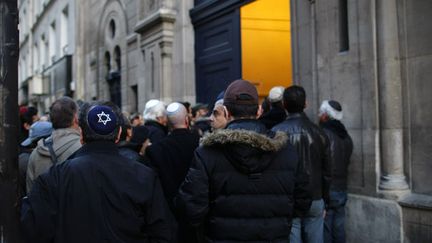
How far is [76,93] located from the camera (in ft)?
63.2

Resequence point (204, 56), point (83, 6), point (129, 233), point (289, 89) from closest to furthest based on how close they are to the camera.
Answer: point (129, 233)
point (289, 89)
point (204, 56)
point (83, 6)

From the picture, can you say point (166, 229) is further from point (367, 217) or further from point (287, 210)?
Answer: point (367, 217)

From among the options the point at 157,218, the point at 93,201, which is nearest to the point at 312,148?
the point at 157,218

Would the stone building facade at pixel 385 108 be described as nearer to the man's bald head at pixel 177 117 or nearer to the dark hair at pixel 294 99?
the dark hair at pixel 294 99

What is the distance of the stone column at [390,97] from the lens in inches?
228

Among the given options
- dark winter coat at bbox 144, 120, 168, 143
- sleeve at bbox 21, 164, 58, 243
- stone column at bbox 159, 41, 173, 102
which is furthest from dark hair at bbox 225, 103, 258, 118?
stone column at bbox 159, 41, 173, 102

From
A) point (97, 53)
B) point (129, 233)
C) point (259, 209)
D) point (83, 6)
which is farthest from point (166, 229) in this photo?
point (83, 6)

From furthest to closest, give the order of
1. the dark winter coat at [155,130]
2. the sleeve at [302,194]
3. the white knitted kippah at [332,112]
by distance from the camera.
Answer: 1. the white knitted kippah at [332,112]
2. the dark winter coat at [155,130]
3. the sleeve at [302,194]

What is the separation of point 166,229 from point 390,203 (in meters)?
3.85

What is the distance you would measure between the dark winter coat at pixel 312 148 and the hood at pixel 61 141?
1.87m

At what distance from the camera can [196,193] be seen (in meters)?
3.11

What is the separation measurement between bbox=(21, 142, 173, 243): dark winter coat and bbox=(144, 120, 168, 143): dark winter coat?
9.12ft

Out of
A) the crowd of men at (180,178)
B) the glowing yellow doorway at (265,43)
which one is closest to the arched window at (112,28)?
the glowing yellow doorway at (265,43)

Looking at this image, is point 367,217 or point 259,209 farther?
point 367,217
